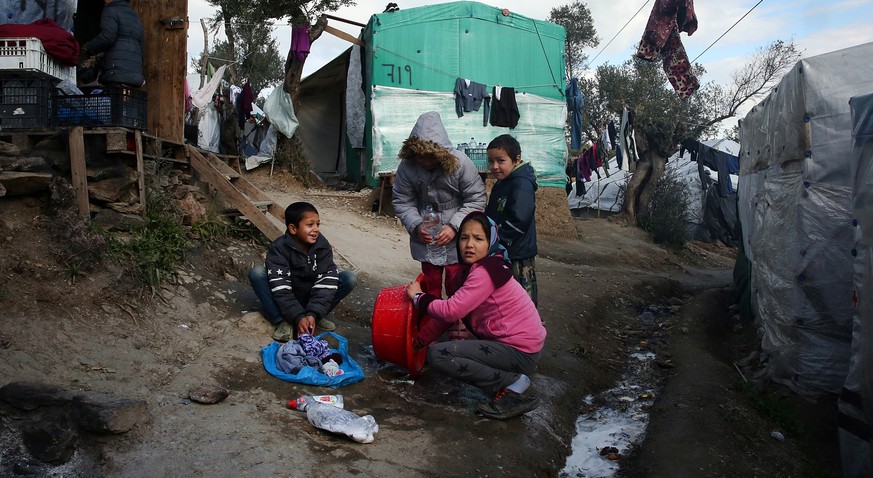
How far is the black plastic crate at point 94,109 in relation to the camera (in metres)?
5.24

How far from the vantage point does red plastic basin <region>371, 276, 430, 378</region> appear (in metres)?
3.92

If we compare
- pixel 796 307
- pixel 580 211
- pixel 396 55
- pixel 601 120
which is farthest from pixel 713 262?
pixel 796 307

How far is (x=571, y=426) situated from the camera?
409 cm

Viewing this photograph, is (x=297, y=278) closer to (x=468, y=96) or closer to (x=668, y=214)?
(x=468, y=96)

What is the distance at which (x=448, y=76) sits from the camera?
40.5ft

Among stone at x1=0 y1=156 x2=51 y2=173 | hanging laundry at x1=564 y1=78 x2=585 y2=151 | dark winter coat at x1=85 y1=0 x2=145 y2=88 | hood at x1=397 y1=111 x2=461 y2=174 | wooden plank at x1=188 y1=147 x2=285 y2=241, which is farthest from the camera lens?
hanging laundry at x1=564 y1=78 x2=585 y2=151

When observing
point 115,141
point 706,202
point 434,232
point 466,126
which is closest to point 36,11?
point 115,141

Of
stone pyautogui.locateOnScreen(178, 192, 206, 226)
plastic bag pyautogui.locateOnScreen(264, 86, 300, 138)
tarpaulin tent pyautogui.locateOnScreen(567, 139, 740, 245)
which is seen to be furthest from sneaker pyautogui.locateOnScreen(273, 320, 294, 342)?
tarpaulin tent pyautogui.locateOnScreen(567, 139, 740, 245)

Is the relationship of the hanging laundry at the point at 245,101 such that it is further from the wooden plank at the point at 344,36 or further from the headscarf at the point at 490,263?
the headscarf at the point at 490,263

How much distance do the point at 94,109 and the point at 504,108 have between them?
8.64 m

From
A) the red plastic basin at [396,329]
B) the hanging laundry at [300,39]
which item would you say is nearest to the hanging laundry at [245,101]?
the hanging laundry at [300,39]

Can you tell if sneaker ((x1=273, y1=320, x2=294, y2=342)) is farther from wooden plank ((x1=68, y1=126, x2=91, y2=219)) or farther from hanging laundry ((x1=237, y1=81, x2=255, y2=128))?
hanging laundry ((x1=237, y1=81, x2=255, y2=128))

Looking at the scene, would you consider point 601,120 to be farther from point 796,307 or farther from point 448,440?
point 448,440

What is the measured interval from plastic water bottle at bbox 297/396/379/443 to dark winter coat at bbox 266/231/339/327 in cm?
109
